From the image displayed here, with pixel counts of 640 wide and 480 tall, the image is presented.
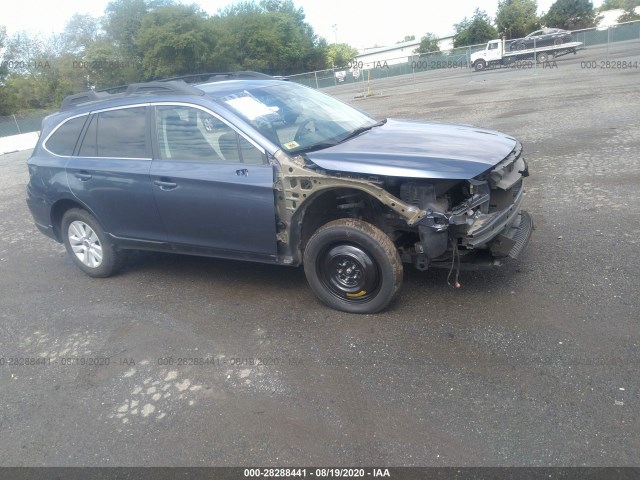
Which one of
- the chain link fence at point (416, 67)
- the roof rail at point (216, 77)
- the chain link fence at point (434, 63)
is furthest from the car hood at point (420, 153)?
the chain link fence at point (434, 63)

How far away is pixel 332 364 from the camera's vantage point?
12.5 ft

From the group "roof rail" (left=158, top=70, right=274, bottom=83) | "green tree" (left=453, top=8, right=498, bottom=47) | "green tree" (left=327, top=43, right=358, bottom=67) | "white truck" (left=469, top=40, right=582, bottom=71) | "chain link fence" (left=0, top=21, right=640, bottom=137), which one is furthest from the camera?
"green tree" (left=327, top=43, right=358, bottom=67)

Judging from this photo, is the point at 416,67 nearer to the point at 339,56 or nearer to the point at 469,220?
the point at 469,220

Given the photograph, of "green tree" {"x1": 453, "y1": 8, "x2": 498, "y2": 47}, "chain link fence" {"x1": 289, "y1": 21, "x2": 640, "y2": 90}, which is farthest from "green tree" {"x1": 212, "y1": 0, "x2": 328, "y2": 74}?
"green tree" {"x1": 453, "y1": 8, "x2": 498, "y2": 47}

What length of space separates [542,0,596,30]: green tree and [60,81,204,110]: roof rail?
2286 inches

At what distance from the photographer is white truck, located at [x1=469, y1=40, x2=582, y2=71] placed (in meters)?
30.2

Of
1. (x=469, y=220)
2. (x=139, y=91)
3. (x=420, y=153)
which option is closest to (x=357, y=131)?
(x=420, y=153)

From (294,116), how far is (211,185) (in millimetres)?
999

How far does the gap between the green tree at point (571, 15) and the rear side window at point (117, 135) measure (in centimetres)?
5841

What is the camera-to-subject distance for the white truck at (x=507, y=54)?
1188 inches

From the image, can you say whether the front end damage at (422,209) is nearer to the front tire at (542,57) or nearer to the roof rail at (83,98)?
the roof rail at (83,98)

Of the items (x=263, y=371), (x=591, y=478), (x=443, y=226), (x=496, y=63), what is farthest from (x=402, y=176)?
(x=496, y=63)

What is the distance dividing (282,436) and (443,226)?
1.77m

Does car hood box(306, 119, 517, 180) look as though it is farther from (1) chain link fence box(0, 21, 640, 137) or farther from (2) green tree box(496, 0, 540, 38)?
(2) green tree box(496, 0, 540, 38)
